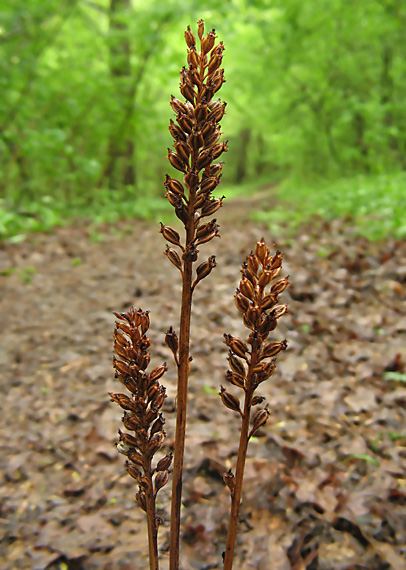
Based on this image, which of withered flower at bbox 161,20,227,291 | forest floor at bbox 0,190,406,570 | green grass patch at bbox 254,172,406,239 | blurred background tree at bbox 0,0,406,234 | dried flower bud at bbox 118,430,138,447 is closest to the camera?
withered flower at bbox 161,20,227,291

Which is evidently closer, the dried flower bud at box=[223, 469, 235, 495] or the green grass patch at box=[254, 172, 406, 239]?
the dried flower bud at box=[223, 469, 235, 495]

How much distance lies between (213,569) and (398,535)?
0.73 m

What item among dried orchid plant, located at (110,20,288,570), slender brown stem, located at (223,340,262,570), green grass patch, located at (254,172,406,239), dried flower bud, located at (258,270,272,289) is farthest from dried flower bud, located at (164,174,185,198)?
green grass patch, located at (254,172,406,239)

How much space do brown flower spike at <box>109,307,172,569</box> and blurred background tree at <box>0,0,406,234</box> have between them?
20.9 ft

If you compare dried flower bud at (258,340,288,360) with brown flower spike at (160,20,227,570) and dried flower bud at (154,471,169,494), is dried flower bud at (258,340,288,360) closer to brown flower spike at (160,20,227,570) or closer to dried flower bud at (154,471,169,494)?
brown flower spike at (160,20,227,570)

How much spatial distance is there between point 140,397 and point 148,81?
12929 mm

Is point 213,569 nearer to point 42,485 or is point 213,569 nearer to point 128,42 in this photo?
point 42,485

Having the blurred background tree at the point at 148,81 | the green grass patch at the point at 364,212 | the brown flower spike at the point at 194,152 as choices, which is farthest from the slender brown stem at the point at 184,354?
the blurred background tree at the point at 148,81

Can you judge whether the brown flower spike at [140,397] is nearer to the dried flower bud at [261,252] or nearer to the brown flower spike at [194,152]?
the brown flower spike at [194,152]

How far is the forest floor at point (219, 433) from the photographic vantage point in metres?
1.65

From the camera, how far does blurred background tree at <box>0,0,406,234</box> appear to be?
314 inches

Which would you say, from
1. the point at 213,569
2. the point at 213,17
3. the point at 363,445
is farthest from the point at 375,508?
the point at 213,17

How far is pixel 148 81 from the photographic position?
12.2m

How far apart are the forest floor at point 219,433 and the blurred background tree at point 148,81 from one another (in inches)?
149
